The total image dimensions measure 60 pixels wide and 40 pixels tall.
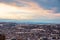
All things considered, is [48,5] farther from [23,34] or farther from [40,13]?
[23,34]

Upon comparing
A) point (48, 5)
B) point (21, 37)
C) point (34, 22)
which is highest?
point (48, 5)

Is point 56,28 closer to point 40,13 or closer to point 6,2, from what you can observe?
point 40,13

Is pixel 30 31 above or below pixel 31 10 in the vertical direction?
below

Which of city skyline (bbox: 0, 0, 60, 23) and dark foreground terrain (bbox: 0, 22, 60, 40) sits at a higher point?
city skyline (bbox: 0, 0, 60, 23)

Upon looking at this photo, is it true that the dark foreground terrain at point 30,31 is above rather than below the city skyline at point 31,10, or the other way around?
below

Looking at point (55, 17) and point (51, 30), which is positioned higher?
point (55, 17)

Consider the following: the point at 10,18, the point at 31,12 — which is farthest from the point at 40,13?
the point at 10,18

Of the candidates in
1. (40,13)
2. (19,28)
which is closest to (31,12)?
(40,13)
